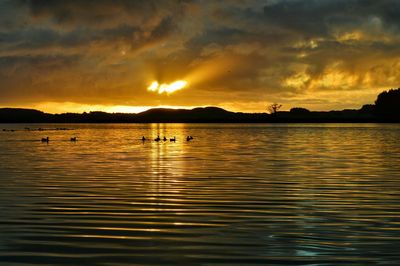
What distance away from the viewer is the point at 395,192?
2173 centimetres

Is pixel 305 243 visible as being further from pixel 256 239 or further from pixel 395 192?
pixel 395 192

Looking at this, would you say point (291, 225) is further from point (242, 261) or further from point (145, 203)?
point (145, 203)

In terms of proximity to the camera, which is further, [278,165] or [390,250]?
[278,165]

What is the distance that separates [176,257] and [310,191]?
39.2ft

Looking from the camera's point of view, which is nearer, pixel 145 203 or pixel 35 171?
pixel 145 203

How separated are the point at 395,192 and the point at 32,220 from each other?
14507 millimetres

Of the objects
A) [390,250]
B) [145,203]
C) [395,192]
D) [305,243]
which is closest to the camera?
[390,250]

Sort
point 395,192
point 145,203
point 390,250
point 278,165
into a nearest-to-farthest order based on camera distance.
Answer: point 390,250
point 145,203
point 395,192
point 278,165

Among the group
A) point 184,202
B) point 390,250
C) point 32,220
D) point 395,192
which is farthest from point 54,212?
point 395,192

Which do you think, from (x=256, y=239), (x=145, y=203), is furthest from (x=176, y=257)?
(x=145, y=203)

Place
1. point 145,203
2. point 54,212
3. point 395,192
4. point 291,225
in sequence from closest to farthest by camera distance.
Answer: point 291,225 < point 54,212 < point 145,203 < point 395,192

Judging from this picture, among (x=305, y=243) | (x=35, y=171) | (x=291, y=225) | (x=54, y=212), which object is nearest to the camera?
(x=305, y=243)

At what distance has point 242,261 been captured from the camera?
430 inches

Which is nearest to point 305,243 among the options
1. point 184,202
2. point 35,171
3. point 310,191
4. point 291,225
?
point 291,225
